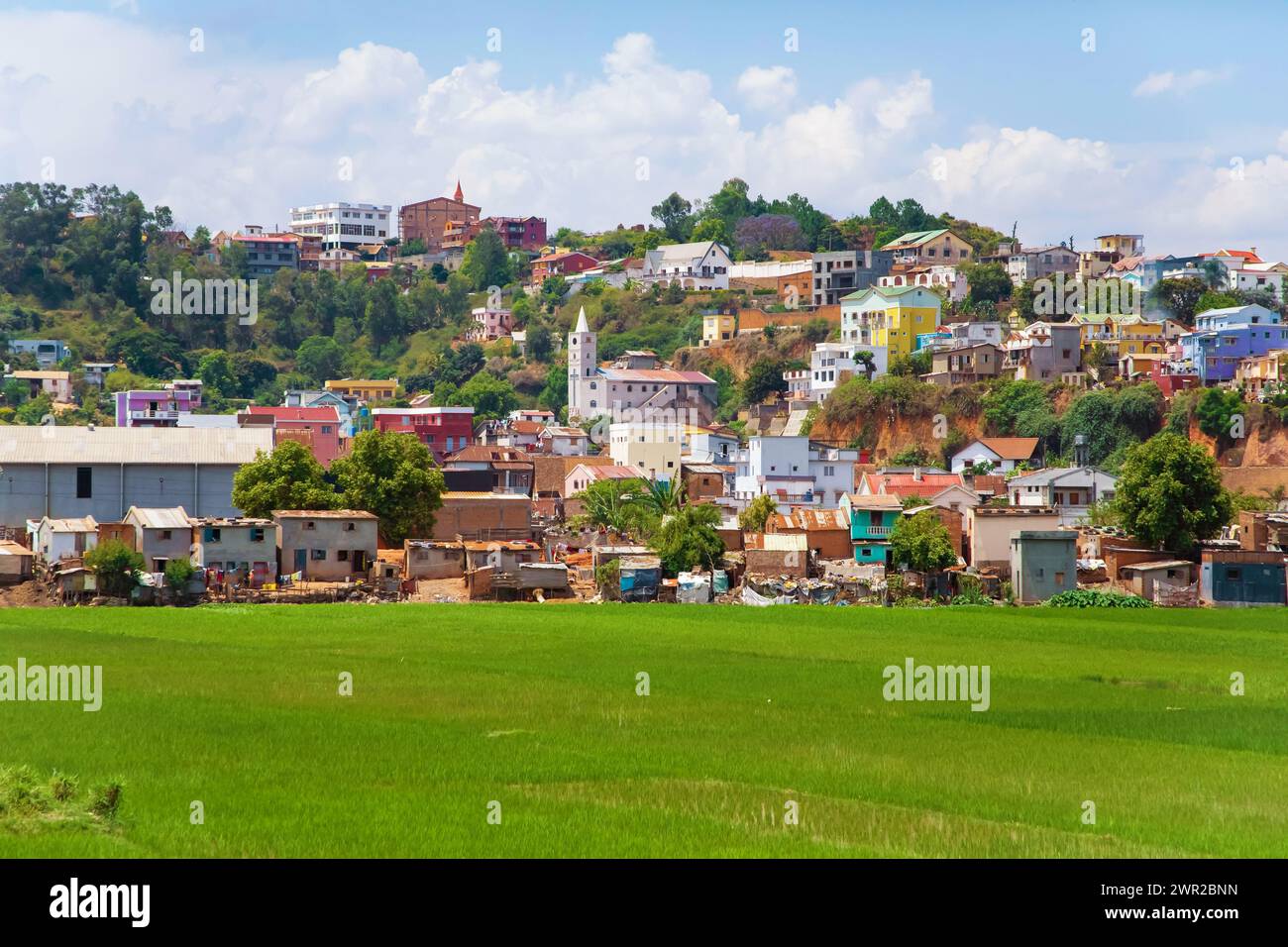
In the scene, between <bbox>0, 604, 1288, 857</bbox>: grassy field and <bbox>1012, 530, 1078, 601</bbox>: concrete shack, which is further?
<bbox>1012, 530, 1078, 601</bbox>: concrete shack

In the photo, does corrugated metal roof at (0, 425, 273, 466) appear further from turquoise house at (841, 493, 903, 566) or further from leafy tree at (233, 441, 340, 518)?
turquoise house at (841, 493, 903, 566)

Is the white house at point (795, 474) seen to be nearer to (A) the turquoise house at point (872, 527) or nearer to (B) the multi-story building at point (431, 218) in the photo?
(A) the turquoise house at point (872, 527)

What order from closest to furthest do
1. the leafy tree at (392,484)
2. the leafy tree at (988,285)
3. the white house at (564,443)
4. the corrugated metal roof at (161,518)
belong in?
the corrugated metal roof at (161,518) < the leafy tree at (392,484) < the white house at (564,443) < the leafy tree at (988,285)

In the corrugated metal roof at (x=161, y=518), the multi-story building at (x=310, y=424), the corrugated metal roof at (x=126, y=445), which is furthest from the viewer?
the multi-story building at (x=310, y=424)

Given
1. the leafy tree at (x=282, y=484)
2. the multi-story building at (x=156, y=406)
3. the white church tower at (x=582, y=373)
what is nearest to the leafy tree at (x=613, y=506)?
the leafy tree at (x=282, y=484)

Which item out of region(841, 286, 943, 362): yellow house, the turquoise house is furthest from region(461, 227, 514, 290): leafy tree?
the turquoise house

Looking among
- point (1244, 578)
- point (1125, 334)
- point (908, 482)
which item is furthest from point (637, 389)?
point (1244, 578)
